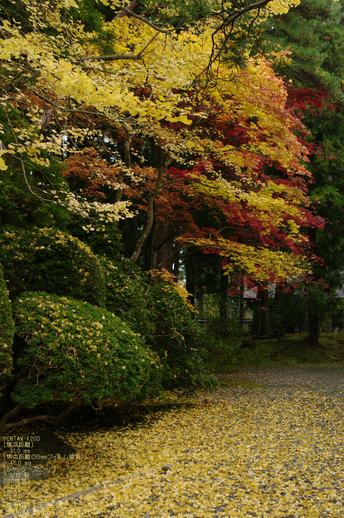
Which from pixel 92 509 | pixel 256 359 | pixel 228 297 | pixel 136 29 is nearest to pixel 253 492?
pixel 92 509

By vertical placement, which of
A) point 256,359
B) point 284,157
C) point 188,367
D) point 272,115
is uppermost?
point 272,115

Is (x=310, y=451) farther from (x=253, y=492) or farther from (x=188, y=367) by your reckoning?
(x=188, y=367)

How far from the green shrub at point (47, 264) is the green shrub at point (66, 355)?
37cm

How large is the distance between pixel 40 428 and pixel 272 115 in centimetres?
596

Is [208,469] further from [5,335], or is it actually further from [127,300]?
[127,300]

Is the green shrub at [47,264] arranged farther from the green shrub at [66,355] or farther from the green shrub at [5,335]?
the green shrub at [5,335]

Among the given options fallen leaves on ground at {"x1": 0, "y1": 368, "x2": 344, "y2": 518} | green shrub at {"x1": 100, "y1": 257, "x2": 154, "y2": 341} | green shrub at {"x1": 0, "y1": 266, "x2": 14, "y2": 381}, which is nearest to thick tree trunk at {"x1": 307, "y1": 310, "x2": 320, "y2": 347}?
fallen leaves on ground at {"x1": 0, "y1": 368, "x2": 344, "y2": 518}

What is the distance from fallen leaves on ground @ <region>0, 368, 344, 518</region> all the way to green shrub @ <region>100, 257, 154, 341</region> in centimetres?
125

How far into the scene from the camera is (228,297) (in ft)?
45.4

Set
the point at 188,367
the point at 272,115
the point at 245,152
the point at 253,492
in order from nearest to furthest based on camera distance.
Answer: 1. the point at 253,492
2. the point at 188,367
3. the point at 272,115
4. the point at 245,152

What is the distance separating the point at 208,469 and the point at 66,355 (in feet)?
5.25

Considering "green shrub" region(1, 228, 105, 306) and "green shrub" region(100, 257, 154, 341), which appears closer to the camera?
"green shrub" region(1, 228, 105, 306)

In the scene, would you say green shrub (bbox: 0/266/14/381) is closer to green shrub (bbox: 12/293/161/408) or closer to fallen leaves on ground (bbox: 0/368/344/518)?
green shrub (bbox: 12/293/161/408)

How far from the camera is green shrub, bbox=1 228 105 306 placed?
14.9 feet
